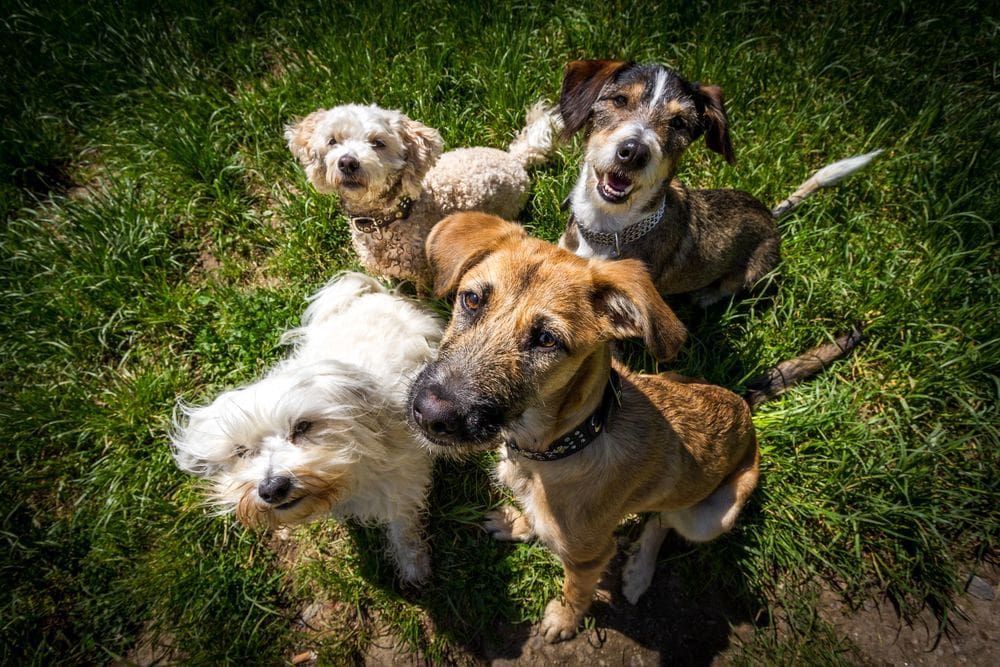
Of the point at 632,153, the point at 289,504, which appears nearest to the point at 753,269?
the point at 632,153

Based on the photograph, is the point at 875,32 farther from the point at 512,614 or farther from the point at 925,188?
the point at 512,614

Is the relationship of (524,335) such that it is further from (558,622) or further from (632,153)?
(558,622)

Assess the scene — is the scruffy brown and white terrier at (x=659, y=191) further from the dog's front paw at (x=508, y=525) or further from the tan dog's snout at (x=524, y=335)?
the dog's front paw at (x=508, y=525)

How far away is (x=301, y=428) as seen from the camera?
261cm

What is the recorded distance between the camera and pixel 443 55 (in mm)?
4914

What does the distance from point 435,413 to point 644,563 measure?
228cm

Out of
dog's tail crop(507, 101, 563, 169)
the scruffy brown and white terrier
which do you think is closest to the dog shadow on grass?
the scruffy brown and white terrier

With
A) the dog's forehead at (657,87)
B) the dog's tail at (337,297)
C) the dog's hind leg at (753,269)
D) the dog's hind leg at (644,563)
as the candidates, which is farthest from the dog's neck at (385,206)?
the dog's hind leg at (644,563)

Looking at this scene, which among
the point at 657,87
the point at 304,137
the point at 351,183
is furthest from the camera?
the point at 304,137

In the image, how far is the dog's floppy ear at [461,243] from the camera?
2.40 metres

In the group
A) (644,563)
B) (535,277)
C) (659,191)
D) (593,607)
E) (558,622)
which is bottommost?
(593,607)

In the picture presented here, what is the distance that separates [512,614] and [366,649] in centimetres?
105

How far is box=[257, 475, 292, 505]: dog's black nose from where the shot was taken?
97.0 inches

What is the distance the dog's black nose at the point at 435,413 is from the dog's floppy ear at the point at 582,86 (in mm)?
2272
